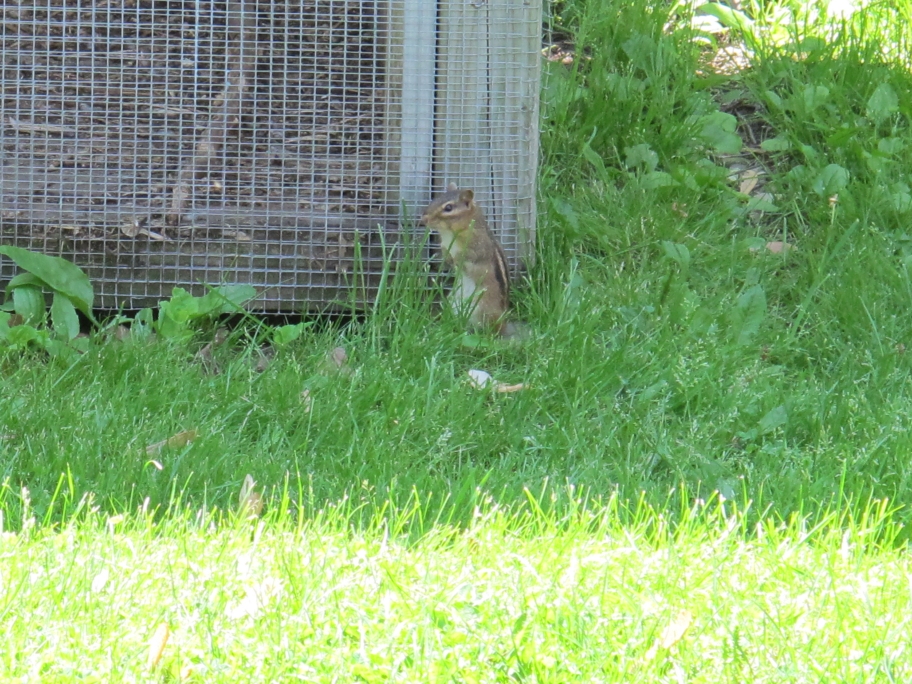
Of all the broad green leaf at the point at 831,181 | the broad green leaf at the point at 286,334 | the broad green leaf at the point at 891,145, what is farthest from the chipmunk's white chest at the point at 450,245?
the broad green leaf at the point at 891,145

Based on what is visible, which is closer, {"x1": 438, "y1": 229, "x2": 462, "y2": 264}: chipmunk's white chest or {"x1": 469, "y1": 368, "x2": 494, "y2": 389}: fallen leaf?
{"x1": 469, "y1": 368, "x2": 494, "y2": 389}: fallen leaf

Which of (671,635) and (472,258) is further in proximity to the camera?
(472,258)

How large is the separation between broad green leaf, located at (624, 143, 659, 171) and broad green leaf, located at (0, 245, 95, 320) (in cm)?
259

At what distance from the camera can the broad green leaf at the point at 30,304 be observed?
4.75 metres

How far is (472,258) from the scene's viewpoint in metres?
4.96

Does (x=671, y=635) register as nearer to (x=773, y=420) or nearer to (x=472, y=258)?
(x=773, y=420)

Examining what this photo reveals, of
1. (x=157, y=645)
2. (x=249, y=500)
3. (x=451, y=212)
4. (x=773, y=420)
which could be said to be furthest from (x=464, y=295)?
(x=157, y=645)

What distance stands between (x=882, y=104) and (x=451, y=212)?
2593 millimetres

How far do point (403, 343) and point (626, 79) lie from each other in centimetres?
230

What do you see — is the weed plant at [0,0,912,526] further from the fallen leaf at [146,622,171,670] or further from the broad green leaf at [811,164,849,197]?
the fallen leaf at [146,622,171,670]

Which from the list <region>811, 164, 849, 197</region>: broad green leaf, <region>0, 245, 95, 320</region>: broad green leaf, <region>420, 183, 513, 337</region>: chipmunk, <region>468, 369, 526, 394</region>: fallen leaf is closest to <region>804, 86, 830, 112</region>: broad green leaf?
<region>811, 164, 849, 197</region>: broad green leaf

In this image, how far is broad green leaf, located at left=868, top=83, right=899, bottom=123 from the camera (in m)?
6.14

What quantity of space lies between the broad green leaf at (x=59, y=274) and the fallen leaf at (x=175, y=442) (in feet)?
3.72

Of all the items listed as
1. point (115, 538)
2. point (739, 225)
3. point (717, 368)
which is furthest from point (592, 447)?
point (739, 225)
